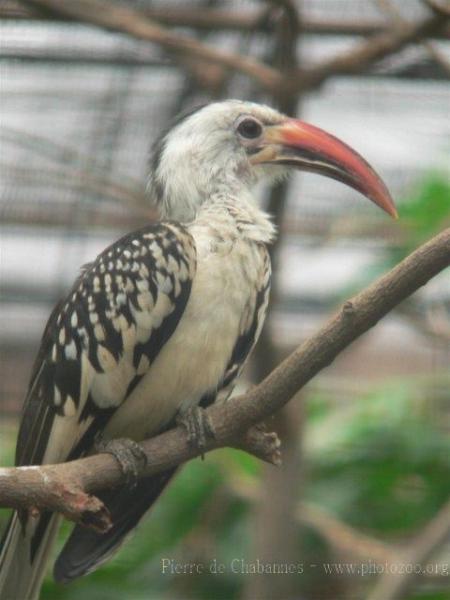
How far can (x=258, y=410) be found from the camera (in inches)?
127

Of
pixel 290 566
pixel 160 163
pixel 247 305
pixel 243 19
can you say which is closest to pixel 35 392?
pixel 247 305

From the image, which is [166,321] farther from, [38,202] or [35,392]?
[38,202]

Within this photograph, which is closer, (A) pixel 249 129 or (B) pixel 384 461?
(A) pixel 249 129

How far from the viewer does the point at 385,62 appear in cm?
535

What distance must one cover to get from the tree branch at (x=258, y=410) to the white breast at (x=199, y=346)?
271mm

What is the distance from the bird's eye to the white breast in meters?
0.61

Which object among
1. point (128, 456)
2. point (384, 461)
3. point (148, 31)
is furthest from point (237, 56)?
point (128, 456)

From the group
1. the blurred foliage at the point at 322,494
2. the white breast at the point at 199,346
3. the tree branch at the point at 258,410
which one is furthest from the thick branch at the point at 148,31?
the tree branch at the point at 258,410

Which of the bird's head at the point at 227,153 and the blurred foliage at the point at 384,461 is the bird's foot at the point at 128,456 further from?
the blurred foliage at the point at 384,461

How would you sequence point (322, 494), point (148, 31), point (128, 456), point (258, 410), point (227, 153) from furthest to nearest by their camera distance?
1. point (322, 494)
2. point (148, 31)
3. point (227, 153)
4. point (128, 456)
5. point (258, 410)

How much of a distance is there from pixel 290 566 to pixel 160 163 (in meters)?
1.74

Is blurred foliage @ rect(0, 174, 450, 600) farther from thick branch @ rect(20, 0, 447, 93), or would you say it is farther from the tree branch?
the tree branch

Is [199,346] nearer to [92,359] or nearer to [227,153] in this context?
[92,359]

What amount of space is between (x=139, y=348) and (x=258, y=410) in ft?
1.84
